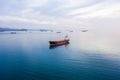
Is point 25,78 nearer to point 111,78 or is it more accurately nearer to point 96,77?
point 96,77

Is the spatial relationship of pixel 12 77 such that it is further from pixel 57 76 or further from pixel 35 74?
pixel 57 76

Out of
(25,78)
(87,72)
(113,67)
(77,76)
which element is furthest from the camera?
(113,67)

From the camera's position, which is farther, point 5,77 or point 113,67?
point 113,67

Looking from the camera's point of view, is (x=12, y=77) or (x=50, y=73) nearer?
(x=12, y=77)

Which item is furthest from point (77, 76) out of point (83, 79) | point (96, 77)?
point (96, 77)

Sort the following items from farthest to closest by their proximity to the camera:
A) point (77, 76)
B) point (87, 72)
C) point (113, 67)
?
1. point (113, 67)
2. point (87, 72)
3. point (77, 76)

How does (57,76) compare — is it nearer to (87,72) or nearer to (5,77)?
(87,72)

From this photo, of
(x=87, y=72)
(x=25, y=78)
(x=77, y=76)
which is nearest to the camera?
(x=25, y=78)

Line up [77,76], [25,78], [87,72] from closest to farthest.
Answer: [25,78] → [77,76] → [87,72]

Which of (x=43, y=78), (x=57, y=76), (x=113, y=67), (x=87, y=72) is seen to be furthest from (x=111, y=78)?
(x=43, y=78)
